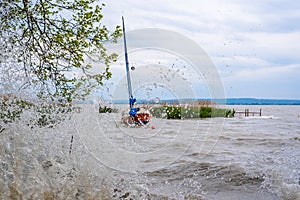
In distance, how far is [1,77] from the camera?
221 inches

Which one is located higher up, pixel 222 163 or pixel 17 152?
pixel 17 152

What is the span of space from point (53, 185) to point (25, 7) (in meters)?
2.79

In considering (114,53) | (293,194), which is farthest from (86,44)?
(293,194)

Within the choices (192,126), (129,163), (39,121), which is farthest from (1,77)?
(192,126)

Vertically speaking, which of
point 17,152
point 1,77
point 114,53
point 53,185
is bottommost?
point 53,185

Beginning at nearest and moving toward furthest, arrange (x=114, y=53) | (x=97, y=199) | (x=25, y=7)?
(x=97, y=199) < (x=25, y=7) < (x=114, y=53)

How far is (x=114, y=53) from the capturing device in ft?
19.9

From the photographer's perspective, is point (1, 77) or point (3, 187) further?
point (1, 77)

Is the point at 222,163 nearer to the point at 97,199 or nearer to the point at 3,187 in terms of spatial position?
the point at 97,199

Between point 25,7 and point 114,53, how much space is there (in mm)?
1564

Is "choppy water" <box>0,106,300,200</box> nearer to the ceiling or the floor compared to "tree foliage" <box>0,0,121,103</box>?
nearer to the floor

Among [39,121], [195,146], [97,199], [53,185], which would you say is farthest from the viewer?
[195,146]

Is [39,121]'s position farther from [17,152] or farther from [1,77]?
[17,152]

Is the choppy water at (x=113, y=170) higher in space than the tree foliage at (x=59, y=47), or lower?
lower
